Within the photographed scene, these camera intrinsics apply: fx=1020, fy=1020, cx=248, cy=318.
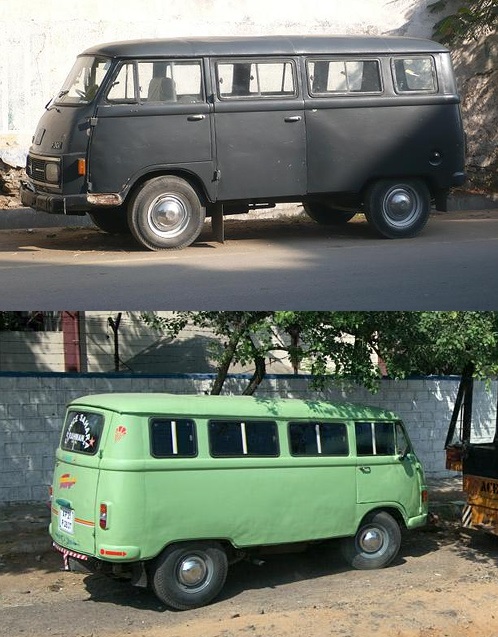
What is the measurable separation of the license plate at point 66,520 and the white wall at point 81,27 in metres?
8.67

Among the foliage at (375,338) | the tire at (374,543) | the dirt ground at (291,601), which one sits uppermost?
the foliage at (375,338)

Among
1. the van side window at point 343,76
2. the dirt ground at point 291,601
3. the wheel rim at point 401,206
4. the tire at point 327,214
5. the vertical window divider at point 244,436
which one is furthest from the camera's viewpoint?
the tire at point 327,214

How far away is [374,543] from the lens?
428 inches

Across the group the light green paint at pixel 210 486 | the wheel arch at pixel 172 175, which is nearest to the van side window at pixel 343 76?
the wheel arch at pixel 172 175

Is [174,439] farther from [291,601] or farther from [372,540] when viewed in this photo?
[372,540]

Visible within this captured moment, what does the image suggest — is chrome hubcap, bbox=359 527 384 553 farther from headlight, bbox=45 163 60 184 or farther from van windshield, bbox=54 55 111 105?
van windshield, bbox=54 55 111 105

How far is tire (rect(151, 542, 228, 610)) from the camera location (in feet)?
30.6

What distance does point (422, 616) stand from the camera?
9.16 m

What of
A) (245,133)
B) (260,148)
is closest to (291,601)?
(260,148)

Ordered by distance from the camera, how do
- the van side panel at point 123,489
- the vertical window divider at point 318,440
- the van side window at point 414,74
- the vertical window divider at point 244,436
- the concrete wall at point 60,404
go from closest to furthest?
the van side panel at point 123,489 → the vertical window divider at point 244,436 → the vertical window divider at point 318,440 → the concrete wall at point 60,404 → the van side window at point 414,74

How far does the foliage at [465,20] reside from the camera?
1805cm

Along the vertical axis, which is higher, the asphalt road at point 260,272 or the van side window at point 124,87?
the van side window at point 124,87

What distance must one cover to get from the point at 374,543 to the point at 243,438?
2.11 metres

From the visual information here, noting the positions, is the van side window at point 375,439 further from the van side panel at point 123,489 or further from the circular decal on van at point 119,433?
the circular decal on van at point 119,433
